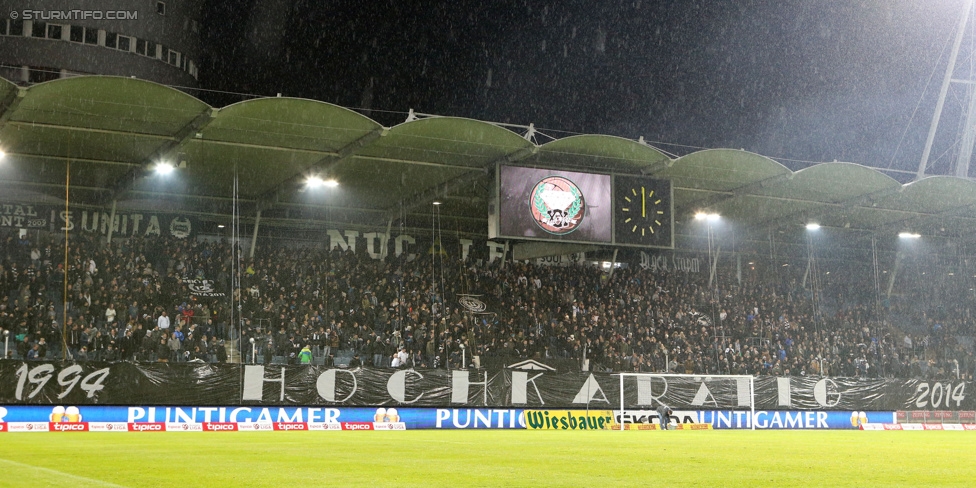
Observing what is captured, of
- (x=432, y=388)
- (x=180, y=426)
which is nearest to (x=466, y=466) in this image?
(x=180, y=426)

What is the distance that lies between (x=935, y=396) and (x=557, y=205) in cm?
1464

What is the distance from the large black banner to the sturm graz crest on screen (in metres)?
4.41

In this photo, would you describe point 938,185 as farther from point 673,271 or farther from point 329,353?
point 329,353

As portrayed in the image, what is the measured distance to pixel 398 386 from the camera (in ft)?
85.5

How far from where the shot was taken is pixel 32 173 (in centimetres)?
→ 3172

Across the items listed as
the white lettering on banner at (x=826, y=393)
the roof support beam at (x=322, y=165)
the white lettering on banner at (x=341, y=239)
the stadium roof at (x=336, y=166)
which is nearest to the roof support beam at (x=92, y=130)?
the stadium roof at (x=336, y=166)

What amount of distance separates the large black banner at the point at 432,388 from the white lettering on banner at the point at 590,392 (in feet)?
0.09

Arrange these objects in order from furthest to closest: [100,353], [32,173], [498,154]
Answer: [32,173]
[498,154]
[100,353]

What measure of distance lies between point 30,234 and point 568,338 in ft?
60.7

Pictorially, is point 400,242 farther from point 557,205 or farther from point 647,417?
point 647,417

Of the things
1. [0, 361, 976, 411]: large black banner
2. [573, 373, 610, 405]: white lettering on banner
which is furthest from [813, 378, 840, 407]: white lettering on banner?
[573, 373, 610, 405]: white lettering on banner

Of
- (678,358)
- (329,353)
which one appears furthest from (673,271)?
(329,353)

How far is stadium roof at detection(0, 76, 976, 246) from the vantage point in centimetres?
2534

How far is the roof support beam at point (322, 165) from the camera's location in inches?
1088
